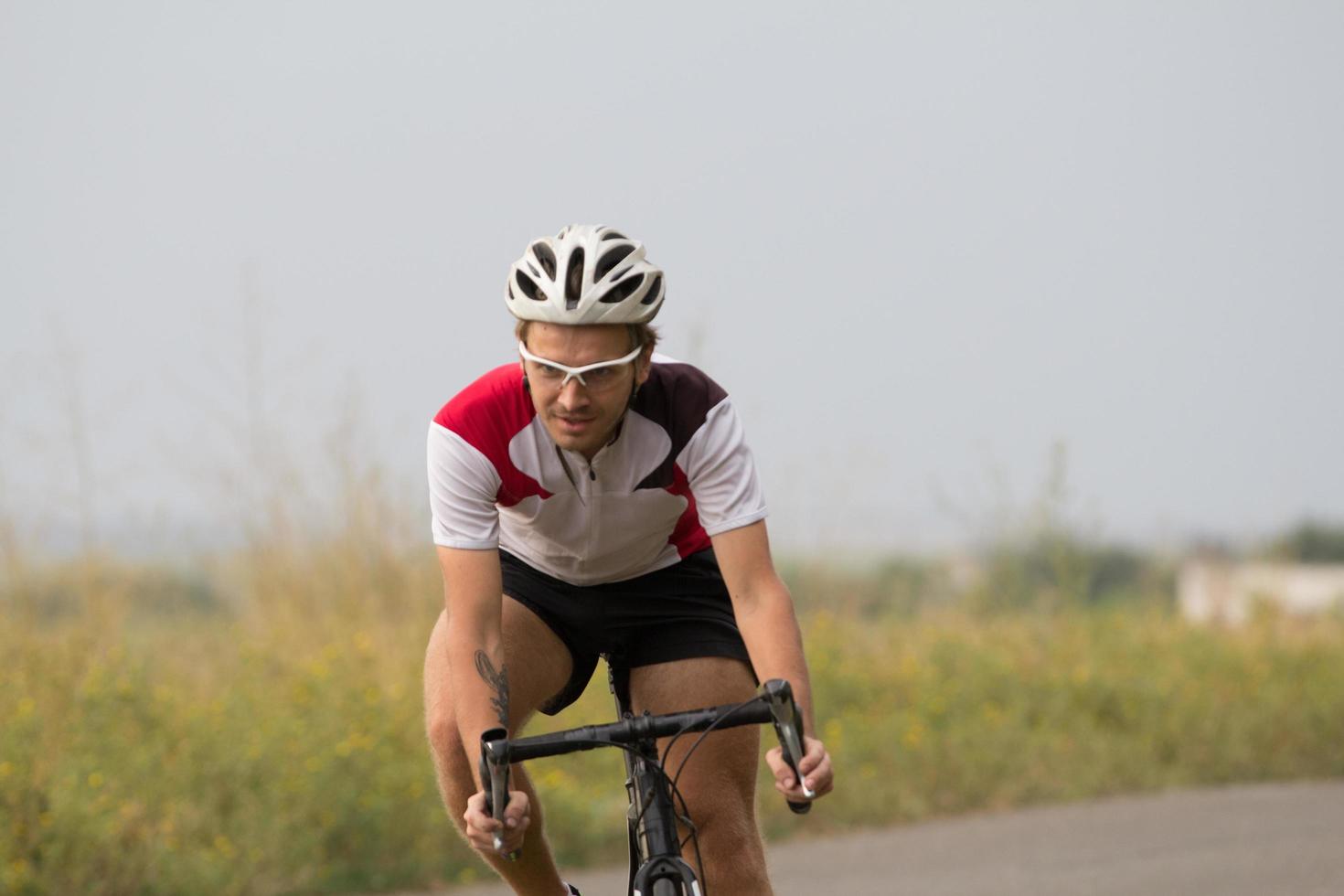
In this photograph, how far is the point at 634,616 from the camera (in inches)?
181

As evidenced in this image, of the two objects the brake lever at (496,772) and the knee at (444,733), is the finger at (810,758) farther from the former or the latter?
the knee at (444,733)

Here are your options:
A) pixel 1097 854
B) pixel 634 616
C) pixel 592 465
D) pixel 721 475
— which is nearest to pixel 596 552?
pixel 634 616

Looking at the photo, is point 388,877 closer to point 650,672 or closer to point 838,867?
point 838,867

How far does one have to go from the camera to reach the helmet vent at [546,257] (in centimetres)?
393

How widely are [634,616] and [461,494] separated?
736mm

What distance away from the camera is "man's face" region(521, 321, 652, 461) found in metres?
3.84

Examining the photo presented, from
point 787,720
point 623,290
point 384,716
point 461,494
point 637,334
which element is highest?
point 623,290

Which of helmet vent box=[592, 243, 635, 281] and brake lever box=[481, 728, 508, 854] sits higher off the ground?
helmet vent box=[592, 243, 635, 281]

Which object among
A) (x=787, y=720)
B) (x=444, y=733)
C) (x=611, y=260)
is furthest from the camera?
(x=444, y=733)

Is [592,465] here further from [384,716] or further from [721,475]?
[384,716]

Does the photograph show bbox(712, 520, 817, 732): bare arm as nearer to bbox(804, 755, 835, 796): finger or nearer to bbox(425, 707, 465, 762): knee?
bbox(804, 755, 835, 796): finger

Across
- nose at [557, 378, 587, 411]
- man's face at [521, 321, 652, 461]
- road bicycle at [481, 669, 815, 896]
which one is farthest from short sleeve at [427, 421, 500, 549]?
road bicycle at [481, 669, 815, 896]

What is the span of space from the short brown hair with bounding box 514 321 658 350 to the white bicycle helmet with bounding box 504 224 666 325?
0.9 inches

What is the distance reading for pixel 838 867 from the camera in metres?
8.10
